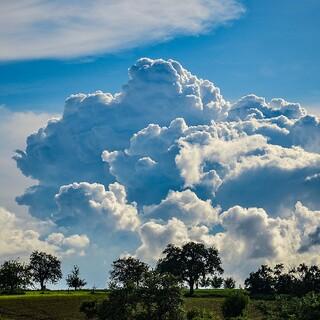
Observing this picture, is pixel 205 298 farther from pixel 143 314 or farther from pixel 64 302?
pixel 143 314

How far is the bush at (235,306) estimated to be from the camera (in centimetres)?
14438

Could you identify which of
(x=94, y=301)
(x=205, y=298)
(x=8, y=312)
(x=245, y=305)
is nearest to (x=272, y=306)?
(x=245, y=305)

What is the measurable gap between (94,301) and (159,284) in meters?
22.4

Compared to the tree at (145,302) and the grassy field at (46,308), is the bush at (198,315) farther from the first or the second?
the grassy field at (46,308)

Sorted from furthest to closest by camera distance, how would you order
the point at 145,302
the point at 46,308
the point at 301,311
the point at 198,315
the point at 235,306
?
1. the point at 46,308
2. the point at 235,306
3. the point at 198,315
4. the point at 301,311
5. the point at 145,302

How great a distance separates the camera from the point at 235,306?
475ft

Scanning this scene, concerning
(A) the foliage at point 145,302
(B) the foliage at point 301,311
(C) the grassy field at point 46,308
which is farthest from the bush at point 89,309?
(B) the foliage at point 301,311

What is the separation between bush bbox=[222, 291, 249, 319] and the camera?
144375 millimetres

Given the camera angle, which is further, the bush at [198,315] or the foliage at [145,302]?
the bush at [198,315]

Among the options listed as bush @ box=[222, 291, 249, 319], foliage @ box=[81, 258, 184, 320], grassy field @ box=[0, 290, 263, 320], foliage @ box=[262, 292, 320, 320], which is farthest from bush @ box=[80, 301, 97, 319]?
foliage @ box=[262, 292, 320, 320]

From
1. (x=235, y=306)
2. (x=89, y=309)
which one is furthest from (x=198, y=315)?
(x=89, y=309)

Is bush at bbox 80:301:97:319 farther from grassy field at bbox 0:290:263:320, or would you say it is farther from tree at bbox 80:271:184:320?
tree at bbox 80:271:184:320

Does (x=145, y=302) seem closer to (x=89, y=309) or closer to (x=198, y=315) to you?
(x=198, y=315)

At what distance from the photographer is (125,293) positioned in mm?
118562
